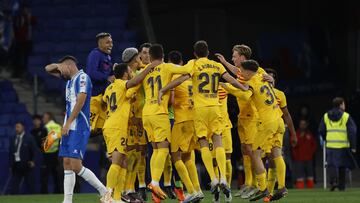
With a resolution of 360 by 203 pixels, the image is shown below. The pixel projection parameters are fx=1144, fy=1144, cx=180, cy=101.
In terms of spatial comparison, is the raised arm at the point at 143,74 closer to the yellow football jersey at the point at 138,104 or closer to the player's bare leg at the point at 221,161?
the yellow football jersey at the point at 138,104

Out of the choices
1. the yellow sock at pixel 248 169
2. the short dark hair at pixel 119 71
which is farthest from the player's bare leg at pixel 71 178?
the yellow sock at pixel 248 169

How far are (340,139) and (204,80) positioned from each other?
26.5 ft

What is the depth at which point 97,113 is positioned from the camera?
730 inches

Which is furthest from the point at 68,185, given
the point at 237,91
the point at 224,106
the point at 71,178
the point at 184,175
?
the point at 224,106

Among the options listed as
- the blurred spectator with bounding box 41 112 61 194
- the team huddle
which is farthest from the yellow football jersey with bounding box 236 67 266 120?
the blurred spectator with bounding box 41 112 61 194

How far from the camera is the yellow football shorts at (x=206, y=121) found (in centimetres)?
1692

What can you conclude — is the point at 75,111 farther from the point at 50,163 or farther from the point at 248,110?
the point at 50,163

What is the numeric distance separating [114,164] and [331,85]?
1968 centimetres

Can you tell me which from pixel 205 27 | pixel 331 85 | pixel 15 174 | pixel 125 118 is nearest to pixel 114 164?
pixel 125 118

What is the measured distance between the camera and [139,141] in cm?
1806

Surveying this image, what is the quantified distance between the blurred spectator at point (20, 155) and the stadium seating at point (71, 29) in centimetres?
375

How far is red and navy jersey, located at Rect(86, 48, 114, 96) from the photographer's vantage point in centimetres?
1828

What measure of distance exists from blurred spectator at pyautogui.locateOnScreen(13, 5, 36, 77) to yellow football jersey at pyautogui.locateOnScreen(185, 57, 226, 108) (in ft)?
46.9

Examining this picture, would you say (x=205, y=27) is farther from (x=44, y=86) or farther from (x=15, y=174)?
(x=15, y=174)
